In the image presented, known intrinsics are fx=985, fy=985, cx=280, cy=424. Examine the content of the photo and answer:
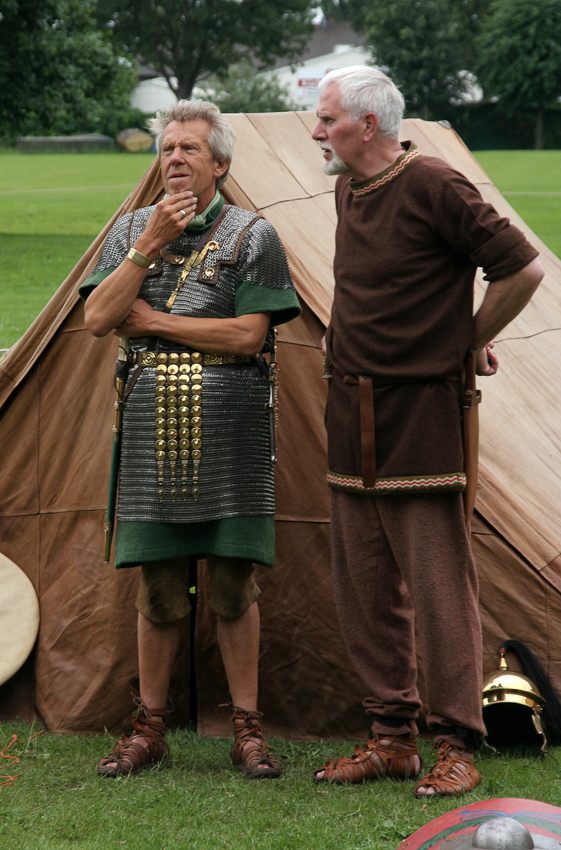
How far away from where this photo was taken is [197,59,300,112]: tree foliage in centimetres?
3862

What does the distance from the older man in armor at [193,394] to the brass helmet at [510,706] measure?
67cm

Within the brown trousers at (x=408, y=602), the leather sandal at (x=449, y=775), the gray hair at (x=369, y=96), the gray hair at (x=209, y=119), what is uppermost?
the gray hair at (x=369, y=96)

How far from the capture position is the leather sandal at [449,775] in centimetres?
253

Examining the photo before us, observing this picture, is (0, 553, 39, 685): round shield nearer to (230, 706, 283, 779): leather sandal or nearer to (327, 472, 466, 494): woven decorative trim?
(230, 706, 283, 779): leather sandal

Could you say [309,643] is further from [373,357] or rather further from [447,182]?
[447,182]

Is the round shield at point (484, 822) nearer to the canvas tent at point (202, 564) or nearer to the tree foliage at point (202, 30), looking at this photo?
the canvas tent at point (202, 564)

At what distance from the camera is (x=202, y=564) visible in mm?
3201

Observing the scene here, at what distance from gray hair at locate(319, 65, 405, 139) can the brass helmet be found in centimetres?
158

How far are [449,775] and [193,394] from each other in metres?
1.21

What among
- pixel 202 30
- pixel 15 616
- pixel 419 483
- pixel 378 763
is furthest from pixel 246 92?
pixel 378 763

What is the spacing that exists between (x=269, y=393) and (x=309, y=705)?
3.47ft

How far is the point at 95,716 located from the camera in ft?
10.4

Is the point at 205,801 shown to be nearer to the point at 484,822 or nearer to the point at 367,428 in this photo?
the point at 367,428

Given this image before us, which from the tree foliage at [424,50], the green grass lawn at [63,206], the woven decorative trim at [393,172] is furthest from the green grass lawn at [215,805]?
the tree foliage at [424,50]
